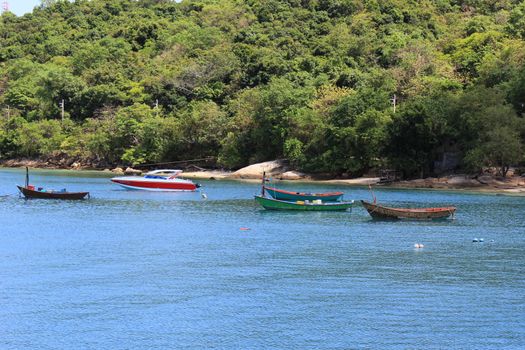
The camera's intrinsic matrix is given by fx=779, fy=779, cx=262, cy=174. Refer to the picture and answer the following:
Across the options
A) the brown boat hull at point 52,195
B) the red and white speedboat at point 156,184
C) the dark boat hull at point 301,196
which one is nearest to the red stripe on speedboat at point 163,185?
the red and white speedboat at point 156,184

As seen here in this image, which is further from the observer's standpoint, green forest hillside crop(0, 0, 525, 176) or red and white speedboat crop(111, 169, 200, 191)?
green forest hillside crop(0, 0, 525, 176)

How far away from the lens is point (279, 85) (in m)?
96.4

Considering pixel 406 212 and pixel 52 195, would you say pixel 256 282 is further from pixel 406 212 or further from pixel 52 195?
pixel 52 195

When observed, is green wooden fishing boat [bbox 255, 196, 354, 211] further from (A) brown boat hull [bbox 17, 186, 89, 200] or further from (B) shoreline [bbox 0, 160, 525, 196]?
(B) shoreline [bbox 0, 160, 525, 196]

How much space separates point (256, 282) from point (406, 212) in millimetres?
23123

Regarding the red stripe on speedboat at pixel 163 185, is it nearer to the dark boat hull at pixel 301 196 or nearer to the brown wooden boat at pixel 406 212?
the dark boat hull at pixel 301 196

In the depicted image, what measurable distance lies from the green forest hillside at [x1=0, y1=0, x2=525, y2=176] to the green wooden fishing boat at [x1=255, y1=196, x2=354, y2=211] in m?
21.9

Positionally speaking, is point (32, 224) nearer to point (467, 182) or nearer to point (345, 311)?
point (345, 311)

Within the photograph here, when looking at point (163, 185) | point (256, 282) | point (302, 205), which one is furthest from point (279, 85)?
point (256, 282)

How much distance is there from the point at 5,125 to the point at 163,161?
32959mm

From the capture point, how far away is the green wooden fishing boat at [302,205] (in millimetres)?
56812

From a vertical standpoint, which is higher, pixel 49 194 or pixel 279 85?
pixel 279 85

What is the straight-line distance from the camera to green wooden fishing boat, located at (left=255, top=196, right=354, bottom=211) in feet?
186

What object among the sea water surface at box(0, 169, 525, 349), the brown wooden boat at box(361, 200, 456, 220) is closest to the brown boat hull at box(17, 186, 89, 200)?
the sea water surface at box(0, 169, 525, 349)
